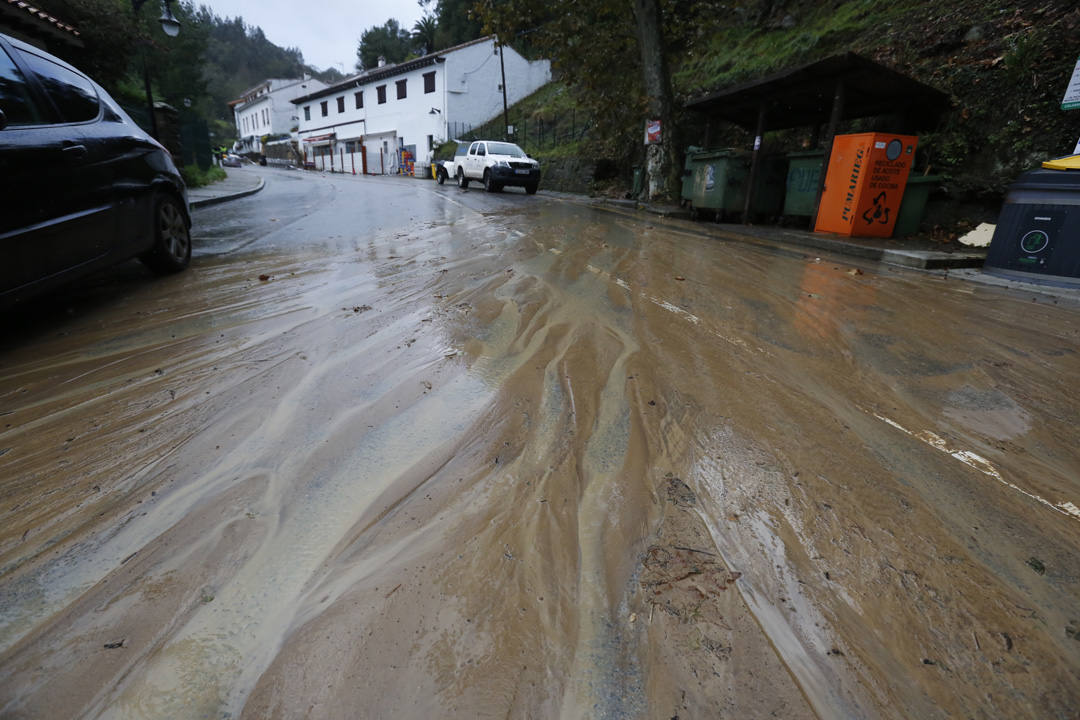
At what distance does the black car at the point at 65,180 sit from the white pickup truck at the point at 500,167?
13.6m

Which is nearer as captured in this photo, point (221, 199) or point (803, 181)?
point (803, 181)

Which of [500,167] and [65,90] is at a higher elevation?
[65,90]

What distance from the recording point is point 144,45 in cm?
1412

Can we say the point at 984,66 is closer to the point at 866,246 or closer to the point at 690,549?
the point at 866,246

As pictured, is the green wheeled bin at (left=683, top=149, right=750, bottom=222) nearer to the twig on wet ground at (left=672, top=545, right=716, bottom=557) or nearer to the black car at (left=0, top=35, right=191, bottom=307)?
the black car at (left=0, top=35, right=191, bottom=307)

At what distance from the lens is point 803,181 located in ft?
29.9

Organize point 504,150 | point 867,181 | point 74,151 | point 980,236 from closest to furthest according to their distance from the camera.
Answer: point 74,151 < point 980,236 < point 867,181 < point 504,150

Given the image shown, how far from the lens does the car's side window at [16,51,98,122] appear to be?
3.55 metres

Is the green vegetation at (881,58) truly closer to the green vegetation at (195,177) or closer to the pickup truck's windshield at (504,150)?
the pickup truck's windshield at (504,150)

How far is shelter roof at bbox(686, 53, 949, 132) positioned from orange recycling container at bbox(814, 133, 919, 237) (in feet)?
3.47

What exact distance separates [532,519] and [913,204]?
9.16m

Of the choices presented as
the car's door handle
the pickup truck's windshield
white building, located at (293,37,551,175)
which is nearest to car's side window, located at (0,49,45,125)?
the car's door handle

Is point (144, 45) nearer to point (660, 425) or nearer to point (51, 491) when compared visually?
point (51, 491)

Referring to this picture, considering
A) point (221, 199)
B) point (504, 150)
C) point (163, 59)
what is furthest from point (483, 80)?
point (221, 199)
